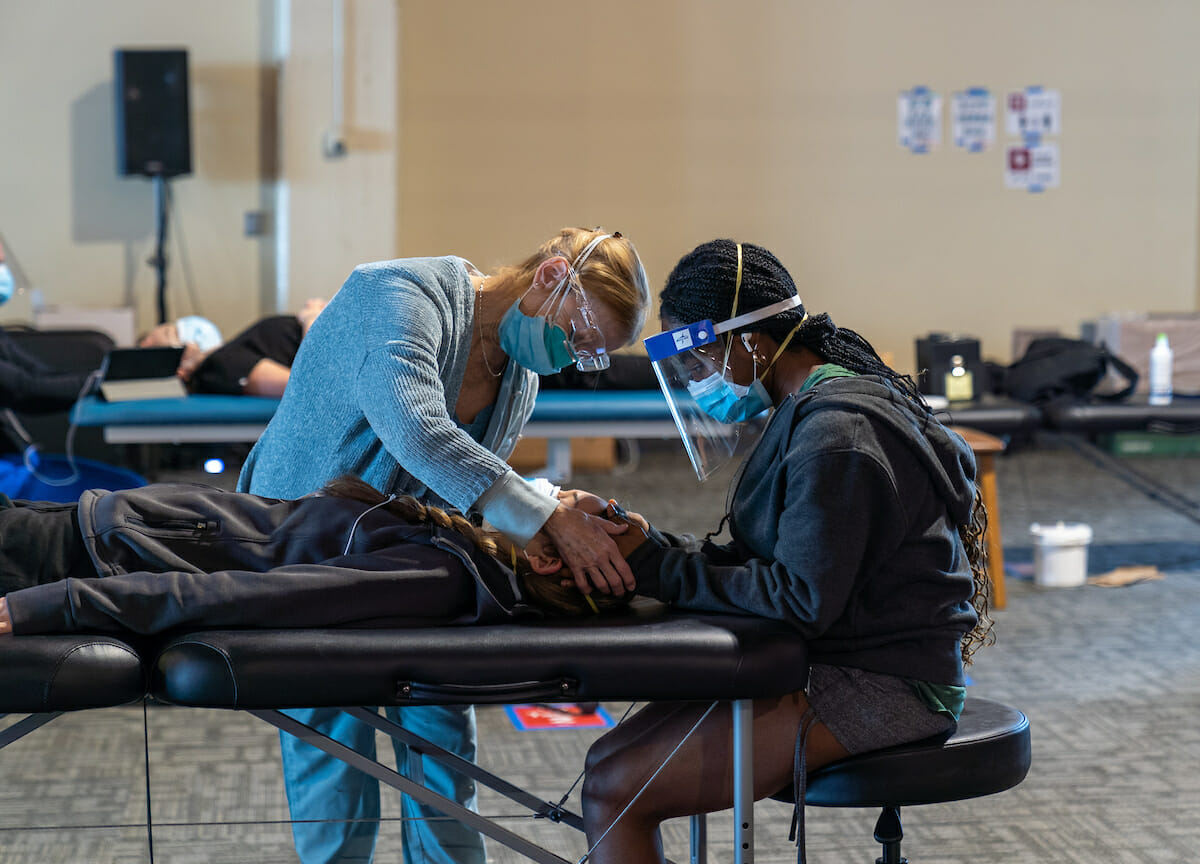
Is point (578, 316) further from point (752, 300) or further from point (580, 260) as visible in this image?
point (752, 300)

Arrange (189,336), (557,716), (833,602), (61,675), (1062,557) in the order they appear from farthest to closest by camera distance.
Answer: (189,336), (1062,557), (557,716), (833,602), (61,675)

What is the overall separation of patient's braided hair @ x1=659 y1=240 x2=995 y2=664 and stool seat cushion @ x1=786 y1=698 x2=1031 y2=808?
0.12m

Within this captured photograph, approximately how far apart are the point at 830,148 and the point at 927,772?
607 cm

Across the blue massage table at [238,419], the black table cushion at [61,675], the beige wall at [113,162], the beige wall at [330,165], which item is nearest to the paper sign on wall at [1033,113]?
the beige wall at [330,165]

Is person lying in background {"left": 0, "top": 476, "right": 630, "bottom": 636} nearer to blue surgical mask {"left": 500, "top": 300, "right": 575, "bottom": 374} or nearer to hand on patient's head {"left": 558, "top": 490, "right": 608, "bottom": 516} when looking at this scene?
hand on patient's head {"left": 558, "top": 490, "right": 608, "bottom": 516}

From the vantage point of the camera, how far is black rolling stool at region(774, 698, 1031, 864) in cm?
138

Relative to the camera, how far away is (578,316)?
1.79 meters

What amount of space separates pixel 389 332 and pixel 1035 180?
6.38m

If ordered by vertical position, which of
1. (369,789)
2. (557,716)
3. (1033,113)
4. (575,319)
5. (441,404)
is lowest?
(557,716)

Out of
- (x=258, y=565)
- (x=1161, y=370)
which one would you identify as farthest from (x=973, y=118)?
(x=258, y=565)

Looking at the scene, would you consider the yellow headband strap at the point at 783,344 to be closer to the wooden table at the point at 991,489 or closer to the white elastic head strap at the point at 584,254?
the white elastic head strap at the point at 584,254

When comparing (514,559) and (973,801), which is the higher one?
(514,559)

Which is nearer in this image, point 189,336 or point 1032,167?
point 189,336

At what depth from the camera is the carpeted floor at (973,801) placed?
4.65 feet
